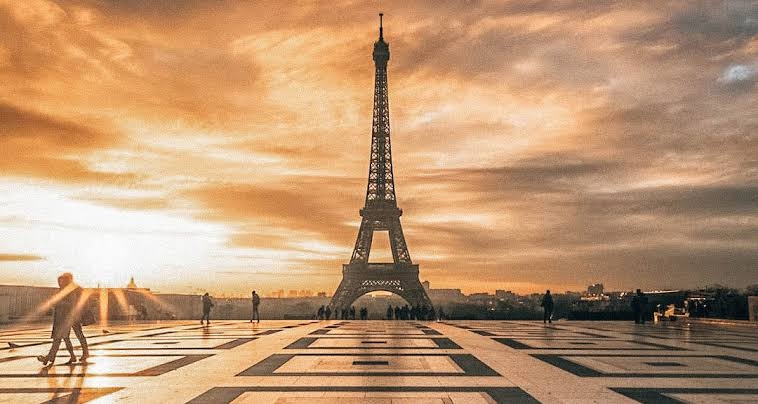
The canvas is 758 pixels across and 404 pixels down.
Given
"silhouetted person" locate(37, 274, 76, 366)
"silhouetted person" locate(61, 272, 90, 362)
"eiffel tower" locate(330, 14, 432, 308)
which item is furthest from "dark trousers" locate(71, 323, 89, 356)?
"eiffel tower" locate(330, 14, 432, 308)

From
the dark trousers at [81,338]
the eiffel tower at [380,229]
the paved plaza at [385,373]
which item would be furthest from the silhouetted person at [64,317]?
the eiffel tower at [380,229]

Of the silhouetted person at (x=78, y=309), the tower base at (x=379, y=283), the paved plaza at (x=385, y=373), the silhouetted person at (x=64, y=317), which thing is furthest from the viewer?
the tower base at (x=379, y=283)

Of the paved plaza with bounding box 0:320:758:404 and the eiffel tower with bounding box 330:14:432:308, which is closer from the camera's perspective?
the paved plaza with bounding box 0:320:758:404

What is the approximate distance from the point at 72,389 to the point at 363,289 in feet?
202

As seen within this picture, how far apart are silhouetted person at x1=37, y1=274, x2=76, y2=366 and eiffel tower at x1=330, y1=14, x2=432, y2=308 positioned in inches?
2176

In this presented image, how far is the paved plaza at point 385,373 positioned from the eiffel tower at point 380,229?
52.5 metres

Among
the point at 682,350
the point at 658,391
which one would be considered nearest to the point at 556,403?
the point at 658,391

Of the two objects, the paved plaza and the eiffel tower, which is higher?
the eiffel tower

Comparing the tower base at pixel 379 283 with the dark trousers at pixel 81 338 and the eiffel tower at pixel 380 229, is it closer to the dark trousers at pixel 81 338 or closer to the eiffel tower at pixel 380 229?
the eiffel tower at pixel 380 229

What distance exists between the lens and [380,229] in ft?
245

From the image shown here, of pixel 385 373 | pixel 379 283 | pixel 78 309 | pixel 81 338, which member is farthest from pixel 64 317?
pixel 379 283

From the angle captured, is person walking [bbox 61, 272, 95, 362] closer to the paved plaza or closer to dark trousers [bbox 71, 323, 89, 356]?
dark trousers [bbox 71, 323, 89, 356]

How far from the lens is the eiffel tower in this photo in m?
70.1

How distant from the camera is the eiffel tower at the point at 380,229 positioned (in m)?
70.1
